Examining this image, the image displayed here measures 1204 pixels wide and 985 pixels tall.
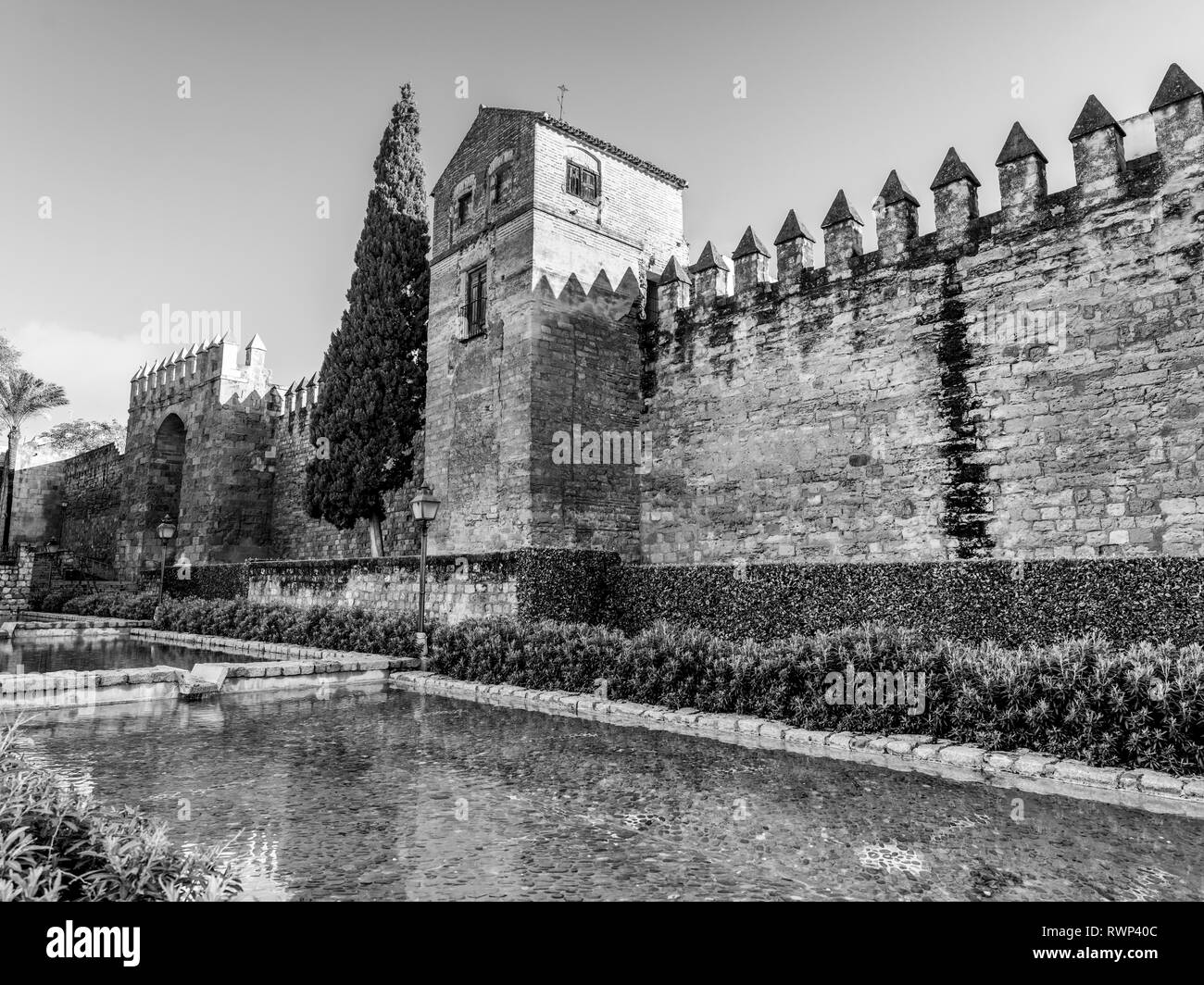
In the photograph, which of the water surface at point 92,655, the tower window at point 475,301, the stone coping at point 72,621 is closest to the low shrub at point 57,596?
the stone coping at point 72,621

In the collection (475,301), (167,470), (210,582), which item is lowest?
(210,582)

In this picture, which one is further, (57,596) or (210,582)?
(57,596)

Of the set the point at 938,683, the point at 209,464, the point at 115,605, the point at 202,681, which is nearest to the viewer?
the point at 938,683

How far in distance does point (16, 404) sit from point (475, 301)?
32912 mm

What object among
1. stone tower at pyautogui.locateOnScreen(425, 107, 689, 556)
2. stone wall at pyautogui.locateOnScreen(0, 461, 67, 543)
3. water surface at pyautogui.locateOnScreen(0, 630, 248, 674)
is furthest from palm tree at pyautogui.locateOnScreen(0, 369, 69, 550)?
stone tower at pyautogui.locateOnScreen(425, 107, 689, 556)

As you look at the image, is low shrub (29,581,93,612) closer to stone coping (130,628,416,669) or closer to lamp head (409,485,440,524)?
stone coping (130,628,416,669)

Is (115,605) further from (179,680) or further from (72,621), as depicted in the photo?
(179,680)

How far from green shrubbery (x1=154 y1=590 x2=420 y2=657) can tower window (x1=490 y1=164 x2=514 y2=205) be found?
8.24m

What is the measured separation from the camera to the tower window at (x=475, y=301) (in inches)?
604

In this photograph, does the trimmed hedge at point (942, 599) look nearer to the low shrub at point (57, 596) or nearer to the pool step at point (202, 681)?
the pool step at point (202, 681)

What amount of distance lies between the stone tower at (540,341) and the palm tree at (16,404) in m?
31.2

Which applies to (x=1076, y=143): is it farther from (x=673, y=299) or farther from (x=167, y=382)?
(x=167, y=382)

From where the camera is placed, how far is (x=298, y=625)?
13992 millimetres

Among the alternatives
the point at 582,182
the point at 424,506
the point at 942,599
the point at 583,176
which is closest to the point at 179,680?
the point at 424,506
